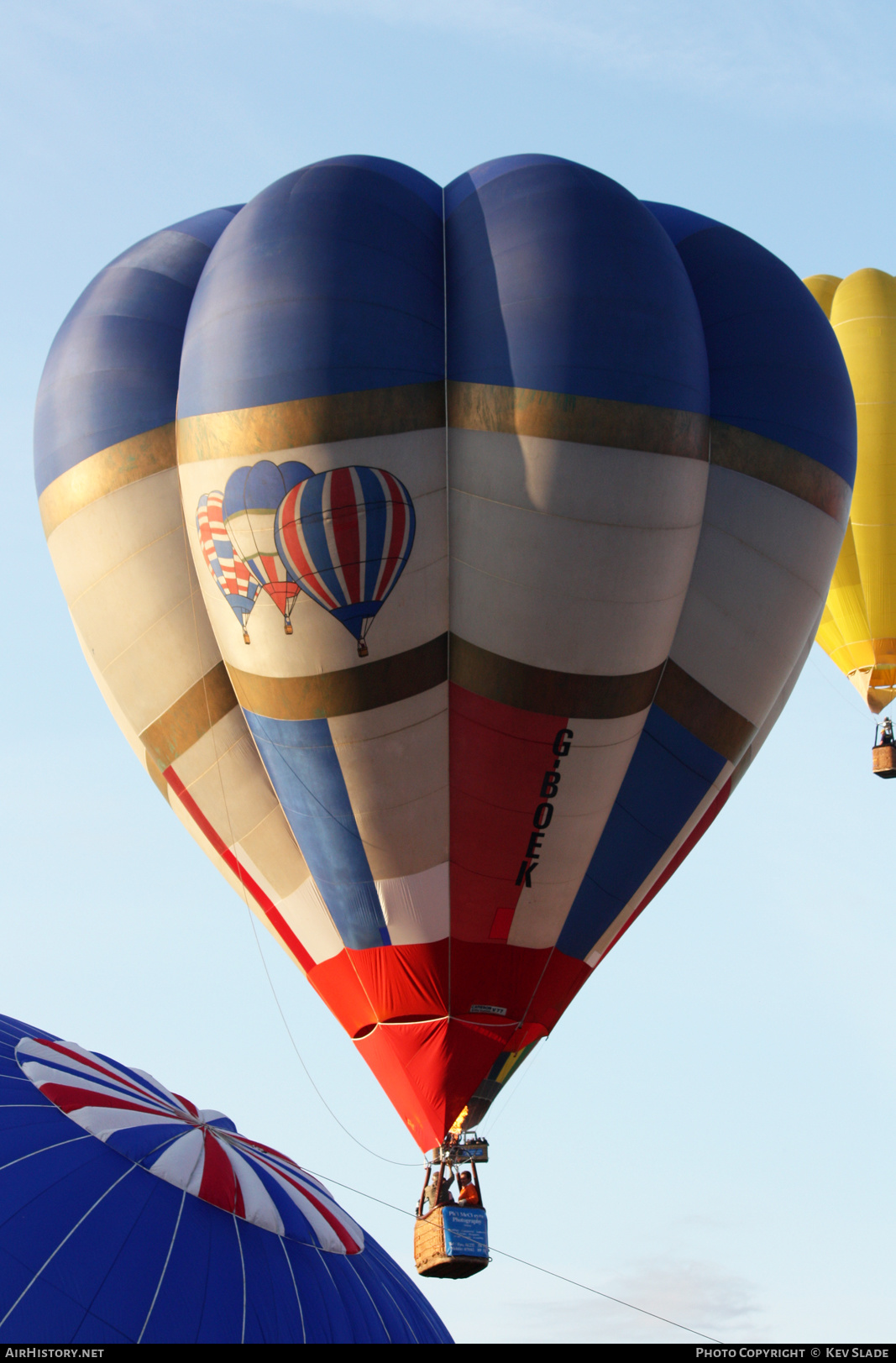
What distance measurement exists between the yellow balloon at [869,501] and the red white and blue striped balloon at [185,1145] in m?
12.1

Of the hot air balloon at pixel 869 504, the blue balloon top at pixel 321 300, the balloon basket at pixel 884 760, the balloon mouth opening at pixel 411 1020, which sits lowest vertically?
the balloon mouth opening at pixel 411 1020

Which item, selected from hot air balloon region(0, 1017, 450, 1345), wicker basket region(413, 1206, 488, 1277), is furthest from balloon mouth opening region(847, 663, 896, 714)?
hot air balloon region(0, 1017, 450, 1345)

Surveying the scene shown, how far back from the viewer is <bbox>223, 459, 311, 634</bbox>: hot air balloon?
41.0ft

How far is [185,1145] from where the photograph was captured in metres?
12.0

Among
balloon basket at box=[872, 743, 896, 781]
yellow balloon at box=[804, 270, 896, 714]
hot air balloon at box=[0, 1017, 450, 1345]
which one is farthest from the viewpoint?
balloon basket at box=[872, 743, 896, 781]

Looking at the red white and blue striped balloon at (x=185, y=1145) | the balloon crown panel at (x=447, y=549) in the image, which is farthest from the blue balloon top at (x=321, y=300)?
the red white and blue striped balloon at (x=185, y=1145)

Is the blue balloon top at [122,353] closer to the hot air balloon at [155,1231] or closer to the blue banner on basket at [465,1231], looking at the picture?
the hot air balloon at [155,1231]

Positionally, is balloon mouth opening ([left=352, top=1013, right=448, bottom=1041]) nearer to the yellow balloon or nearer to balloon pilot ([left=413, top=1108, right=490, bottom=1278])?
balloon pilot ([left=413, top=1108, right=490, bottom=1278])

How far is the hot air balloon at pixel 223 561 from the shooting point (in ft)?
42.0

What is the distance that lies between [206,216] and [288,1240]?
Result: 857cm

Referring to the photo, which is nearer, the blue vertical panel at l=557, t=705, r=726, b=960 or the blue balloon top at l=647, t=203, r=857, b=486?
the blue balloon top at l=647, t=203, r=857, b=486

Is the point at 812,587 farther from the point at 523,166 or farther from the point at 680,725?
the point at 523,166

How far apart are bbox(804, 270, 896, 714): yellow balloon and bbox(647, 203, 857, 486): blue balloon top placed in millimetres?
7436

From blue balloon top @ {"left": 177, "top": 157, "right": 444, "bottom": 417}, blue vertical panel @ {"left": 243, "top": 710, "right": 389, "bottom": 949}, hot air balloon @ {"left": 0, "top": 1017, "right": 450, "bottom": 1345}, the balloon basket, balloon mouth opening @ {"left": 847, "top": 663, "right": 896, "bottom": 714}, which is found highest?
balloon mouth opening @ {"left": 847, "top": 663, "right": 896, "bottom": 714}
